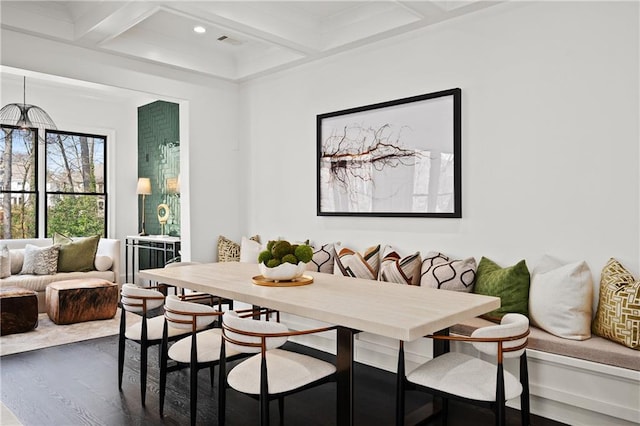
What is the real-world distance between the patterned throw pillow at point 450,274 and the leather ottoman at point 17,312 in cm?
355

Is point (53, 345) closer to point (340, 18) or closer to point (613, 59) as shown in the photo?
point (340, 18)

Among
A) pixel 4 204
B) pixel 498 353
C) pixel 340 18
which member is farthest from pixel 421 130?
pixel 4 204

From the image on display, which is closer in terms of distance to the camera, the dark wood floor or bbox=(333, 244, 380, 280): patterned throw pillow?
the dark wood floor

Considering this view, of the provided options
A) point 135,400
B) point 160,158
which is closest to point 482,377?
point 135,400

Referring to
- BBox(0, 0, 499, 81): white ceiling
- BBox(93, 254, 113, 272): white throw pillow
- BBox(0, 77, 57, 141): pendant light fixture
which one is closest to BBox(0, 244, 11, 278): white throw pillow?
BBox(93, 254, 113, 272): white throw pillow

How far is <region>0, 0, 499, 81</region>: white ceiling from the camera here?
3.55 meters

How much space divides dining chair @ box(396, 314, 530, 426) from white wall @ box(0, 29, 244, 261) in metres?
3.40

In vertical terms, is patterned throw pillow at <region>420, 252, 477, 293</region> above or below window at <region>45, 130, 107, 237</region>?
below

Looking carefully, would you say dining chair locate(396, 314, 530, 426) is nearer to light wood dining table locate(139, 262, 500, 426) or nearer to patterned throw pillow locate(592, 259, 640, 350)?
light wood dining table locate(139, 262, 500, 426)

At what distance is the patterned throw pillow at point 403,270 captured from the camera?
3.55m

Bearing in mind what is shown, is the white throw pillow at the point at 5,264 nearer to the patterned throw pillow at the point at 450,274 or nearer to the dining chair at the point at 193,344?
the dining chair at the point at 193,344

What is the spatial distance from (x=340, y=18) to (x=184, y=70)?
1.69 metres

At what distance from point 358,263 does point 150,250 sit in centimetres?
387

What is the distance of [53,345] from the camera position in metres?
4.24
